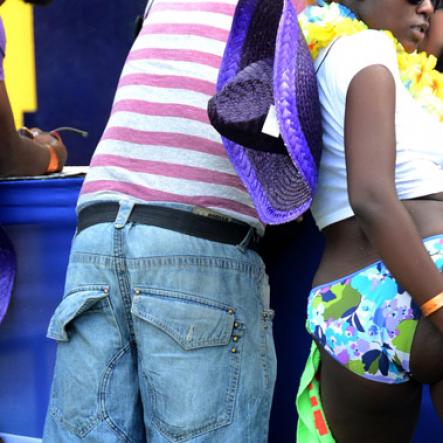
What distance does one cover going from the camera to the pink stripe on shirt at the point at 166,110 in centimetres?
180

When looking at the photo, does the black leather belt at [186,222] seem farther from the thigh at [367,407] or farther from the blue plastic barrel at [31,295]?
the blue plastic barrel at [31,295]

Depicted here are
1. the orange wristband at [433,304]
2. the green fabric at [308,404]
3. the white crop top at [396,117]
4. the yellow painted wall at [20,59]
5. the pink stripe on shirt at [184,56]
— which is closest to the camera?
the orange wristband at [433,304]

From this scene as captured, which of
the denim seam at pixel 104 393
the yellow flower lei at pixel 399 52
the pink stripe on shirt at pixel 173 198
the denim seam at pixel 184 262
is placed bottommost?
the denim seam at pixel 104 393

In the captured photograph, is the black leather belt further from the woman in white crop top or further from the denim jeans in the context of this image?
the woman in white crop top

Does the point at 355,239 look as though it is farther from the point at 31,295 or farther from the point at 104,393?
the point at 31,295

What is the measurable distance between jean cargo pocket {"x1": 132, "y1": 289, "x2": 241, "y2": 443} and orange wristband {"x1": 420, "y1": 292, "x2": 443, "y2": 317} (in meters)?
0.53

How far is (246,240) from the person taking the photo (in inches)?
71.5

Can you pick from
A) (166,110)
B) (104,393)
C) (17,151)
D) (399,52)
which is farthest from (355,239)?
(17,151)

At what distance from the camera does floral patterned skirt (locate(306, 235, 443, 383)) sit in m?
1.38

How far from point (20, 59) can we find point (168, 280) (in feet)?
9.92

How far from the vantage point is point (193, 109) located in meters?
1.80

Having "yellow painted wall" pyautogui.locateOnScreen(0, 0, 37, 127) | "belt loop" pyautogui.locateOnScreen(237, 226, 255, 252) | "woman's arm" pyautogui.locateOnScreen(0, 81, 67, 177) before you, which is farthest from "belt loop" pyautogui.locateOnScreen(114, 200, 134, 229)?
"yellow painted wall" pyautogui.locateOnScreen(0, 0, 37, 127)

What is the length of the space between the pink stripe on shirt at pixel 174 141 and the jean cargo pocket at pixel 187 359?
1.03 ft

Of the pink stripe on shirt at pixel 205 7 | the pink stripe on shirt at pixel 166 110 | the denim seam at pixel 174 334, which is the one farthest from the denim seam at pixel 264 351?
the pink stripe on shirt at pixel 205 7
